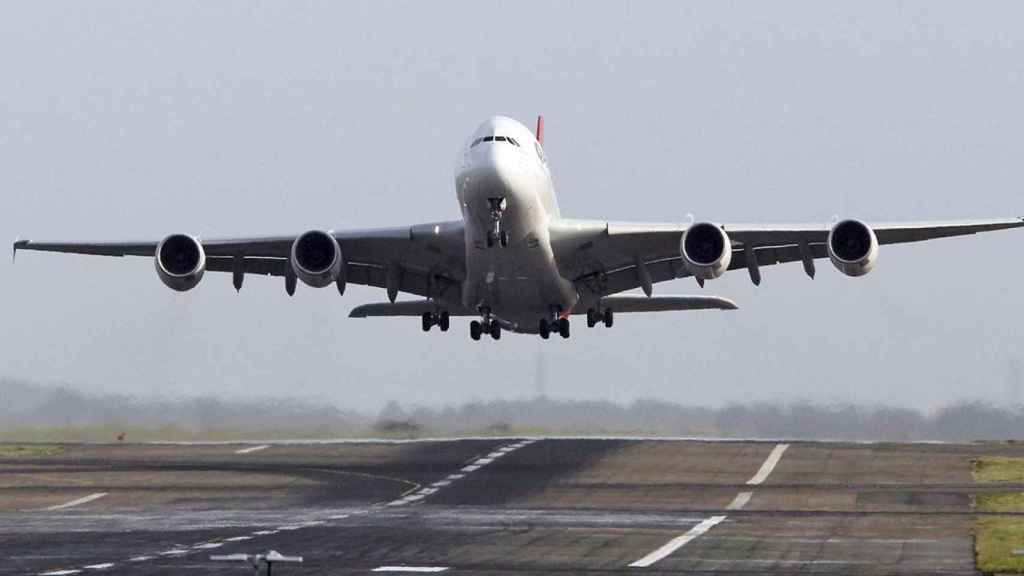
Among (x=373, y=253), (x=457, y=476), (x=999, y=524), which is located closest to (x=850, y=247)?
(x=999, y=524)

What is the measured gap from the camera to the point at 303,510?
41219mm

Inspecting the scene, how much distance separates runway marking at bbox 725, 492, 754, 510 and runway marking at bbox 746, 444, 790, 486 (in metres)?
3.10

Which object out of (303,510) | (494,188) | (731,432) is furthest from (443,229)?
(731,432)

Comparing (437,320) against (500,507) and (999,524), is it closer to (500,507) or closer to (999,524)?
(500,507)

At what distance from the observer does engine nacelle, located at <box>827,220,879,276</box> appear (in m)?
45.0

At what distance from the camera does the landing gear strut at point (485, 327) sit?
164 feet

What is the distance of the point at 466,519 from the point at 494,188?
9.30 metres

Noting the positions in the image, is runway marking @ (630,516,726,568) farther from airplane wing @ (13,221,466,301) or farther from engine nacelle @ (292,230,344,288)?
engine nacelle @ (292,230,344,288)

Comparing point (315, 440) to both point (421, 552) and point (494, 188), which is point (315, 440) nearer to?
point (494, 188)

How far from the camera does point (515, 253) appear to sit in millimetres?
45250

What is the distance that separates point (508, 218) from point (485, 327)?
25.8ft

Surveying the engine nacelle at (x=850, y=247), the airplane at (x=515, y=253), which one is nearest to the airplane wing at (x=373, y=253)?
the airplane at (x=515, y=253)

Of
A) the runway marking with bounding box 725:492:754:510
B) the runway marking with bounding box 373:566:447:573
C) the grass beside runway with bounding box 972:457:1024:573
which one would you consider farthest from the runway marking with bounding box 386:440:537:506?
the runway marking with bounding box 373:566:447:573

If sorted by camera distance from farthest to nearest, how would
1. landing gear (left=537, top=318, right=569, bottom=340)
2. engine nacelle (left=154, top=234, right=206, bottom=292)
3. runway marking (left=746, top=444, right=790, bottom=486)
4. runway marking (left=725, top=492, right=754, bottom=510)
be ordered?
1. landing gear (left=537, top=318, right=569, bottom=340)
2. runway marking (left=746, top=444, right=790, bottom=486)
3. engine nacelle (left=154, top=234, right=206, bottom=292)
4. runway marking (left=725, top=492, right=754, bottom=510)
